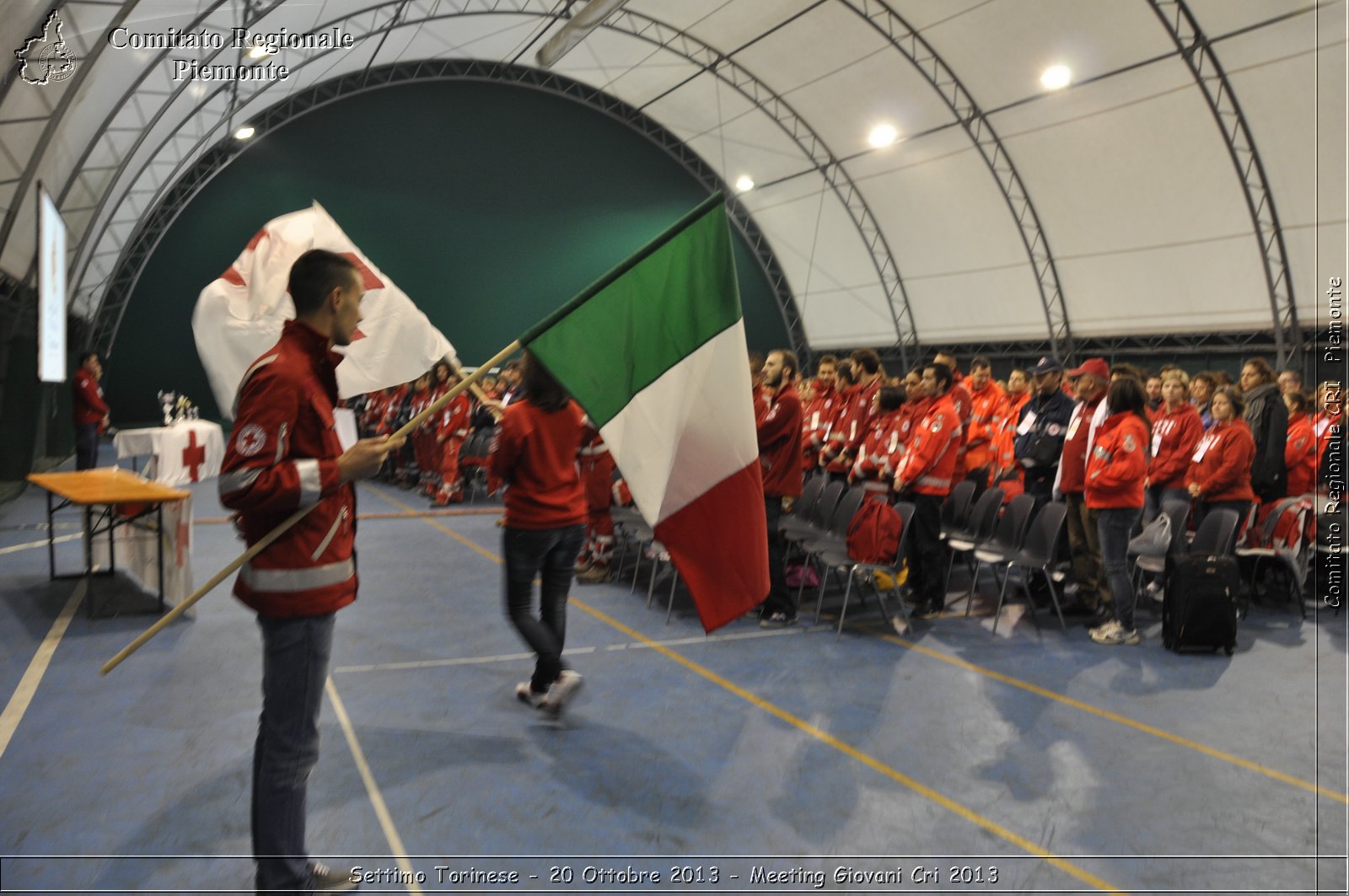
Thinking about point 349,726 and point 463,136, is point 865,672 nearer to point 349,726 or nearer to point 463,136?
point 349,726

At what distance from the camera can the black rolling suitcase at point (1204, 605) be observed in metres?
5.66

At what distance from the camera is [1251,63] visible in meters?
12.2

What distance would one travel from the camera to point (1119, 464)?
571 cm

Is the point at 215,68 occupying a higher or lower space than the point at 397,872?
higher

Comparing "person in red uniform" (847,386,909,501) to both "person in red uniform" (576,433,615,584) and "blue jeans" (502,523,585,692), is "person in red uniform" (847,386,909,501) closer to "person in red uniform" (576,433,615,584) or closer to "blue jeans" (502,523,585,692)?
"person in red uniform" (576,433,615,584)

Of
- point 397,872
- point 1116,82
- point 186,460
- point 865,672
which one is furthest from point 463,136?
point 397,872

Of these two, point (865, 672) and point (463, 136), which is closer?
point (865, 672)

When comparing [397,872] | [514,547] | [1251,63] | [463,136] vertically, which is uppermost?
[463,136]

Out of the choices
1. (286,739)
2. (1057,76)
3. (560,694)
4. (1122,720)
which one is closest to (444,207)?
(1057,76)

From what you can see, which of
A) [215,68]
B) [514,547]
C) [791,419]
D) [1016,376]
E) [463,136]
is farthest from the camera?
[463,136]

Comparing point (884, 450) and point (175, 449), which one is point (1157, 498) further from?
point (175, 449)

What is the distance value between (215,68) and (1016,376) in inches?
491

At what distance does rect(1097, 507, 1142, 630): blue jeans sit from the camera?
584cm

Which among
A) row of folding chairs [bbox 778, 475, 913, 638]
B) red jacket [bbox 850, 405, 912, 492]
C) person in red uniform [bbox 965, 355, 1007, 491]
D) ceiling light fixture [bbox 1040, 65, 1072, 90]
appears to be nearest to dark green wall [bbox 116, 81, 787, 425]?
ceiling light fixture [bbox 1040, 65, 1072, 90]
